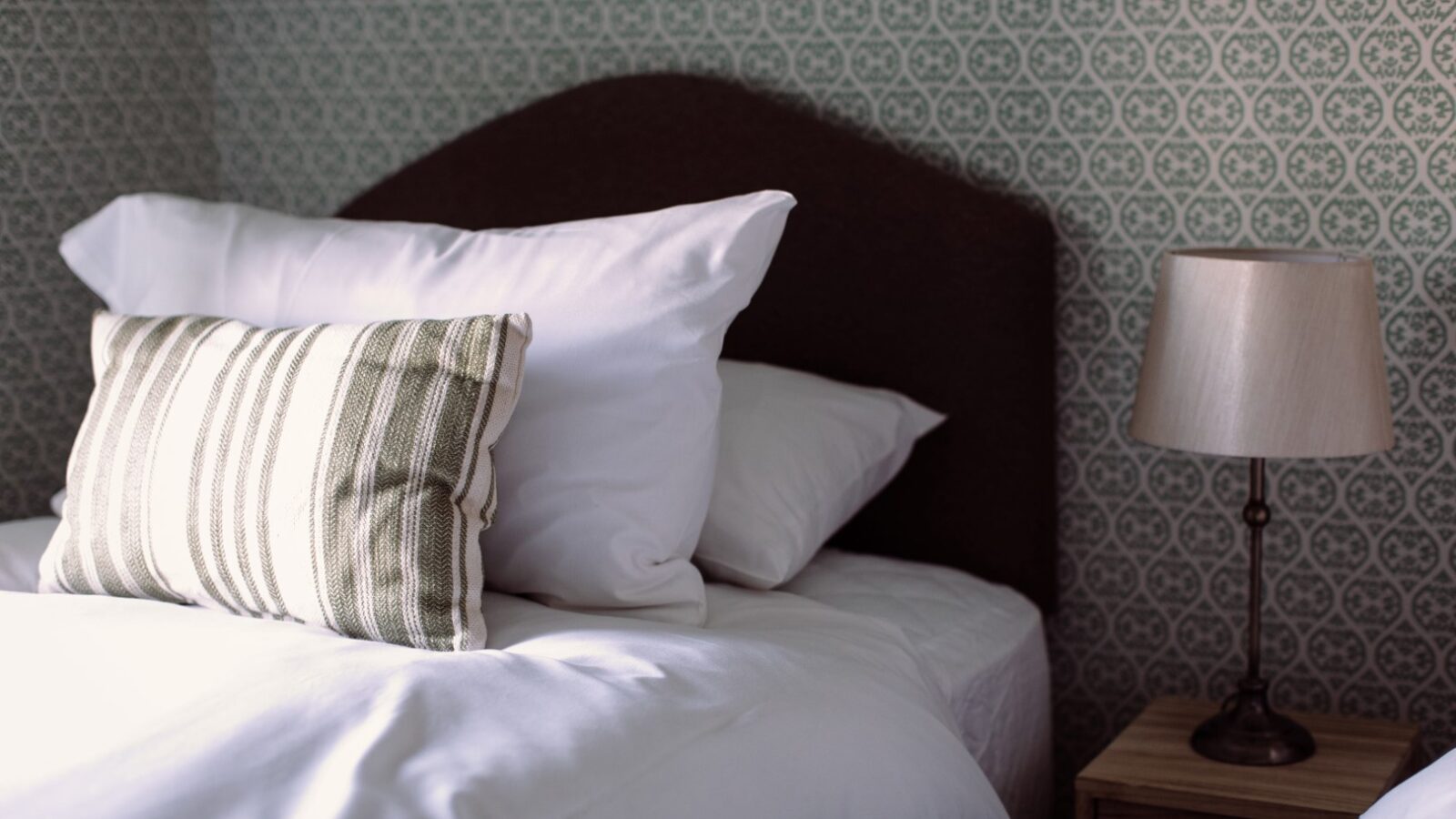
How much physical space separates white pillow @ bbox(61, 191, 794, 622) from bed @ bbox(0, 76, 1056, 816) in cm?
8

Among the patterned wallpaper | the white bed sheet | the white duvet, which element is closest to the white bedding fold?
the white duvet

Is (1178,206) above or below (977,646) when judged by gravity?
above

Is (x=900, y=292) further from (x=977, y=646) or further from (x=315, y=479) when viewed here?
(x=315, y=479)

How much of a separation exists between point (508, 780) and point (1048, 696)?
1066 mm

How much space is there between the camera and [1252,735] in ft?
5.78

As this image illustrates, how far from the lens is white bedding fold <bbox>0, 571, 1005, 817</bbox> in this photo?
3.78ft

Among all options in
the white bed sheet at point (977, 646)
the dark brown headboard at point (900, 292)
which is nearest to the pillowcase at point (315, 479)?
the white bed sheet at point (977, 646)

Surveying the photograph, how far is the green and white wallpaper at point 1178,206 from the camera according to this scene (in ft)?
6.43

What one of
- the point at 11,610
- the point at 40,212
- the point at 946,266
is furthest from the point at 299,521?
the point at 40,212

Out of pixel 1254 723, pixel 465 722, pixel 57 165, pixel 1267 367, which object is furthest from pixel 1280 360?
pixel 57 165

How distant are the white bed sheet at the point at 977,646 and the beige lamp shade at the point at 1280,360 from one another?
0.35 meters

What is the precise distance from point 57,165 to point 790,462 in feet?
4.33

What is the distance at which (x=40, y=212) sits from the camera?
7.92 feet

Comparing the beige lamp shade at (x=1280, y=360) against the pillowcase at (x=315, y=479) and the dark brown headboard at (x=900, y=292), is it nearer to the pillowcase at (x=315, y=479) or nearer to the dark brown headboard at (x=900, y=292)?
the dark brown headboard at (x=900, y=292)
